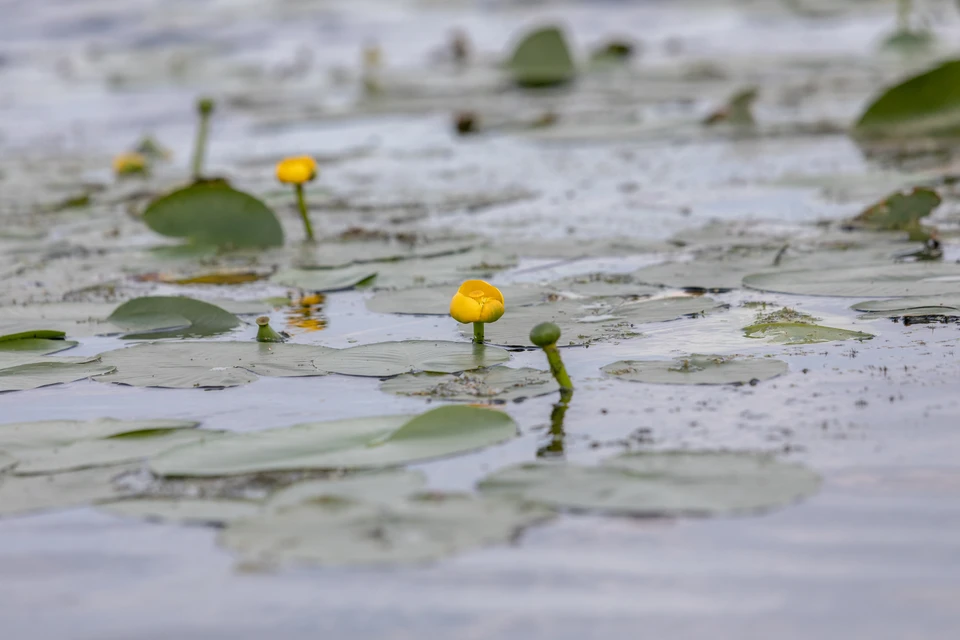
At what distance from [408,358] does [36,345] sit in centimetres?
88

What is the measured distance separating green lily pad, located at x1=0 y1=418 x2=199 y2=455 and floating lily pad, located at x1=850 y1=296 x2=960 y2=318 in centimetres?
147

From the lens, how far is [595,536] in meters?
1.58

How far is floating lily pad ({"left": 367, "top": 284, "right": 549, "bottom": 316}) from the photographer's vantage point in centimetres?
292

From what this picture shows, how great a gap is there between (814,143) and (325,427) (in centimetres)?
402

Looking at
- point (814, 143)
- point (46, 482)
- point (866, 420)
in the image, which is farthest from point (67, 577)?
point (814, 143)

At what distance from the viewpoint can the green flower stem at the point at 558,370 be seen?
214 cm

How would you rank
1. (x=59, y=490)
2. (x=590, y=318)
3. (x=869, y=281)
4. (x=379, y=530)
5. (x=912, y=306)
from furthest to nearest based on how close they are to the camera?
1. (x=869, y=281)
2. (x=590, y=318)
3. (x=912, y=306)
4. (x=59, y=490)
5. (x=379, y=530)

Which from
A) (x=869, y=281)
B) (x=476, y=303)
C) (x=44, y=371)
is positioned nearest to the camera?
(x=476, y=303)

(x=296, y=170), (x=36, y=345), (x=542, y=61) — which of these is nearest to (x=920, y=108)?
(x=296, y=170)

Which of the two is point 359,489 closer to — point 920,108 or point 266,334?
point 266,334

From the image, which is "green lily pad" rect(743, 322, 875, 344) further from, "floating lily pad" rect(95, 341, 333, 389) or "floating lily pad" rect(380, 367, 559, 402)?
"floating lily pad" rect(95, 341, 333, 389)

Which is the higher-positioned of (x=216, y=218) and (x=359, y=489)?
(x=216, y=218)

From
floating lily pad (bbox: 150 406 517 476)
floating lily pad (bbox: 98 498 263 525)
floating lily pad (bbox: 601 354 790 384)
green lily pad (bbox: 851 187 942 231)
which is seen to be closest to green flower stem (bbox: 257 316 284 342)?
floating lily pad (bbox: 150 406 517 476)

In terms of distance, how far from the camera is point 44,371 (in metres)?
2.49
